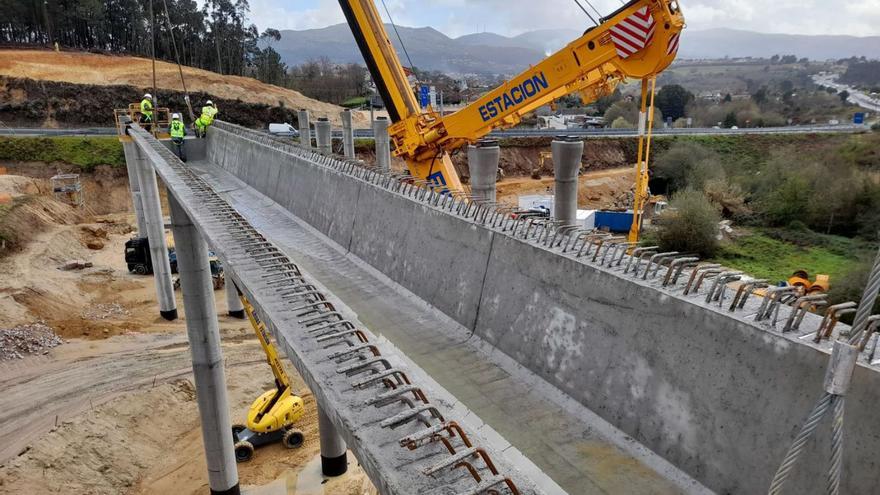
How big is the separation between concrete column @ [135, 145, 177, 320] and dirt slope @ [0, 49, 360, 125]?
3347 cm

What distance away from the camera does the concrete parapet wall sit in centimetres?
402

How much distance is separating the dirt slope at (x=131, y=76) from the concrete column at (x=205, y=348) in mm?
43677

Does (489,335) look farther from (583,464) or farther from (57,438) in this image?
(57,438)

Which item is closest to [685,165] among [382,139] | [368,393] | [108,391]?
[382,139]

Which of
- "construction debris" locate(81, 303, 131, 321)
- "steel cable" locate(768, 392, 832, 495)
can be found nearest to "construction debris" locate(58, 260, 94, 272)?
"construction debris" locate(81, 303, 131, 321)

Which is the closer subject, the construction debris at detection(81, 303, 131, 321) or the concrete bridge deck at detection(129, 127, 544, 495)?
the concrete bridge deck at detection(129, 127, 544, 495)

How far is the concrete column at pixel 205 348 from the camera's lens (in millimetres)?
11078

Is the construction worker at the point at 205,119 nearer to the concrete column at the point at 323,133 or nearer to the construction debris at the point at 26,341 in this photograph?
the concrete column at the point at 323,133

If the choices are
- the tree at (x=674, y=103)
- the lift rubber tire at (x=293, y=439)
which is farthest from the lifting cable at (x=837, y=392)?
the tree at (x=674, y=103)

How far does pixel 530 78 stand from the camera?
12109 millimetres

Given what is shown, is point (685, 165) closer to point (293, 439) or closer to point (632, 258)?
point (293, 439)

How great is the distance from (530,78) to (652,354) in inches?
330

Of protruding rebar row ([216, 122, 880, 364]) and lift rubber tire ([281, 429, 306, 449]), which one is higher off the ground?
protruding rebar row ([216, 122, 880, 364])

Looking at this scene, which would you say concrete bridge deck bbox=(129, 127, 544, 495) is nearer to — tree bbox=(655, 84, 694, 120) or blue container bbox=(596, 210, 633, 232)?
blue container bbox=(596, 210, 633, 232)
